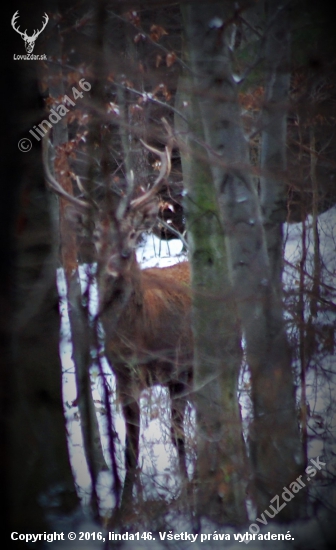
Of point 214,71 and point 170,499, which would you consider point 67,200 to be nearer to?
point 214,71

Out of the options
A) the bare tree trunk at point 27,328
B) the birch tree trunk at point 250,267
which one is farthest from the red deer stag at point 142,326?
the bare tree trunk at point 27,328

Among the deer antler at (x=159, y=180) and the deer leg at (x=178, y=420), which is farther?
the deer antler at (x=159, y=180)

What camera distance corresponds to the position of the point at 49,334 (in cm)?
222

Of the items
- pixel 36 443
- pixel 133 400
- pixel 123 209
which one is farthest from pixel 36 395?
pixel 123 209

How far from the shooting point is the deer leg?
14.7 feet

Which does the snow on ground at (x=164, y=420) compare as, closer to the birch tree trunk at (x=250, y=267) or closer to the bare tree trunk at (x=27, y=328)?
the birch tree trunk at (x=250, y=267)

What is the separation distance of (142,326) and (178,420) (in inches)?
43.0

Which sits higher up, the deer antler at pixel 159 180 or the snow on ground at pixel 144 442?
the deer antler at pixel 159 180

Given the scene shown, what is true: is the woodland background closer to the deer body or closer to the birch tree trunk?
the birch tree trunk

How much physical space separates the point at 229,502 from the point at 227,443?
50 centimetres

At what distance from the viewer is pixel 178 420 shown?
201 inches

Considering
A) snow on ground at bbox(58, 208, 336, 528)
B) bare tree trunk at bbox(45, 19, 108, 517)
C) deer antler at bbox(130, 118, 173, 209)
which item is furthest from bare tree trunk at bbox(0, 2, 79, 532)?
deer antler at bbox(130, 118, 173, 209)

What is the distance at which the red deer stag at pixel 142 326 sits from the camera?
4668 millimetres

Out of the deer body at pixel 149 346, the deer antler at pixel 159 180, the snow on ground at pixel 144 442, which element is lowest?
the snow on ground at pixel 144 442
